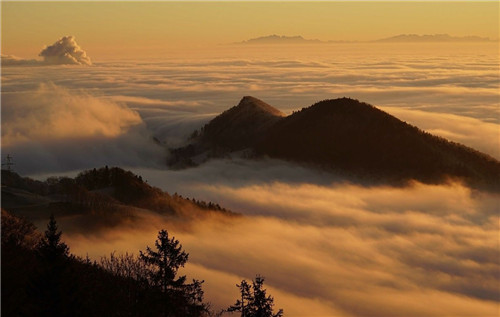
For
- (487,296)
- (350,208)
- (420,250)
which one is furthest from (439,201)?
(487,296)

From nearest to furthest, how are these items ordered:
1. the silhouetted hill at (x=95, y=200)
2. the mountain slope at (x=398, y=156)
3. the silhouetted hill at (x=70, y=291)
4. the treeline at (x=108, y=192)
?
the silhouetted hill at (x=70, y=291) < the silhouetted hill at (x=95, y=200) < the treeline at (x=108, y=192) < the mountain slope at (x=398, y=156)

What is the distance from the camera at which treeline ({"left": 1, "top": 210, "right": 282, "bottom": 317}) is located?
3666 cm

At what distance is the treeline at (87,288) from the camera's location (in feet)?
120

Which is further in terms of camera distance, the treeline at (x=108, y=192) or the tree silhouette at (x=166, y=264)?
the treeline at (x=108, y=192)

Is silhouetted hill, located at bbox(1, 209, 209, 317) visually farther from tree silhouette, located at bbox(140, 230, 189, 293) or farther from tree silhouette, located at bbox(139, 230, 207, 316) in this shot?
tree silhouette, located at bbox(140, 230, 189, 293)

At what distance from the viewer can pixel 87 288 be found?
4531cm

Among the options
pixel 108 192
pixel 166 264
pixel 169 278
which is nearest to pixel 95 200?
pixel 108 192

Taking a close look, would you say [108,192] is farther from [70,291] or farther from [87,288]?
[70,291]

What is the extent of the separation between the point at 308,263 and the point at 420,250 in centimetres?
3037

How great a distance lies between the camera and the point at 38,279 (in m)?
36.7

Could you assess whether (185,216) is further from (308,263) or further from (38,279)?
(38,279)

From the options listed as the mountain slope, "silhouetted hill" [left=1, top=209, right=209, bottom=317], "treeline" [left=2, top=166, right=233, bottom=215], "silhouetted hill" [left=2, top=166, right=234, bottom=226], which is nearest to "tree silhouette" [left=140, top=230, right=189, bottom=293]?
"silhouetted hill" [left=1, top=209, right=209, bottom=317]

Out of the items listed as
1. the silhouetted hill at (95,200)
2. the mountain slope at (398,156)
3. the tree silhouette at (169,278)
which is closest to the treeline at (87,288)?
the tree silhouette at (169,278)

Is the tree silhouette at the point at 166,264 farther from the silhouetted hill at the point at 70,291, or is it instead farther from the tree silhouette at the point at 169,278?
the silhouetted hill at the point at 70,291
